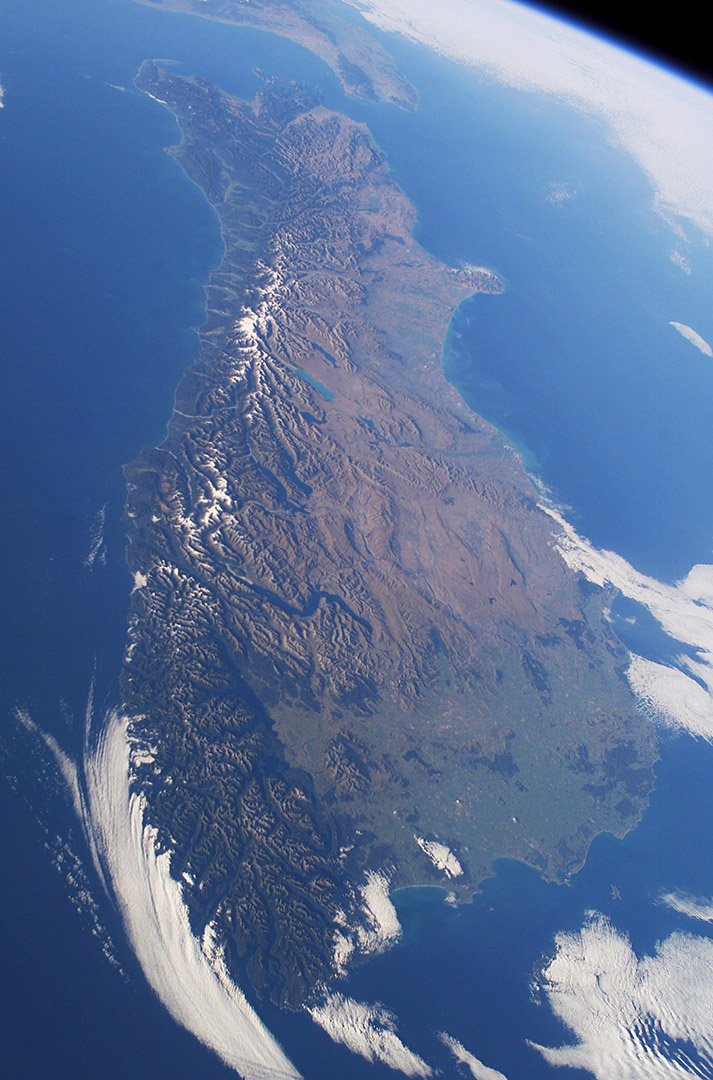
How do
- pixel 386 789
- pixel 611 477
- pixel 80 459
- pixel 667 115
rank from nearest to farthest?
pixel 386 789 → pixel 80 459 → pixel 611 477 → pixel 667 115

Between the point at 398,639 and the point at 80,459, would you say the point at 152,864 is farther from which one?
the point at 80,459

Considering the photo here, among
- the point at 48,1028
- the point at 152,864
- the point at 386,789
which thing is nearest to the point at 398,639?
the point at 386,789

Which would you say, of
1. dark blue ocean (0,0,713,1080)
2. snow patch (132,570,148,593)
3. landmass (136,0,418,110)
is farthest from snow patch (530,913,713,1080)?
landmass (136,0,418,110)

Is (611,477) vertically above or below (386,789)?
above

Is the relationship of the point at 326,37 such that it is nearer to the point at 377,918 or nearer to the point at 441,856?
the point at 441,856

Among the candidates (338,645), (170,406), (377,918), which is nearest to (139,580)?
(338,645)

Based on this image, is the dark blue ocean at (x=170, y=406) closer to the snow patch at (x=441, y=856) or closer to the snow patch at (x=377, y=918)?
the snow patch at (x=377, y=918)
